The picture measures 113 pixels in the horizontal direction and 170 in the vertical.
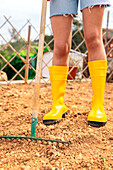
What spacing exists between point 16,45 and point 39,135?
26.8ft

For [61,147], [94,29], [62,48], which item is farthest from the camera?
[62,48]

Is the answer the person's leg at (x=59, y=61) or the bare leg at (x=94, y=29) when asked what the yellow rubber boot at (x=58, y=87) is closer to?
the person's leg at (x=59, y=61)

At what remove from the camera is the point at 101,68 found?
111 centimetres

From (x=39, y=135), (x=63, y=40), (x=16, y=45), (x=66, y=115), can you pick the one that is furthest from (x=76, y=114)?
(x=16, y=45)

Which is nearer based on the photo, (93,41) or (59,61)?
(93,41)

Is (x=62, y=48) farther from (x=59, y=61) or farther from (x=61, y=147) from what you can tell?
(x=61, y=147)

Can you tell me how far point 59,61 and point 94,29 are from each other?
0.96ft

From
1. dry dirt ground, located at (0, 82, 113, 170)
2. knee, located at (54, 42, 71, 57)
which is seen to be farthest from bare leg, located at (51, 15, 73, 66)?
dry dirt ground, located at (0, 82, 113, 170)

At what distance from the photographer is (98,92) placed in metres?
1.12

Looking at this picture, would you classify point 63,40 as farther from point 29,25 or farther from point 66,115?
point 29,25

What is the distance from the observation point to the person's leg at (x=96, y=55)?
1054 millimetres

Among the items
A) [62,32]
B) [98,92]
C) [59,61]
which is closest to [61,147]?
[98,92]

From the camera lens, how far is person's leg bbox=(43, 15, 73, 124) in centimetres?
114

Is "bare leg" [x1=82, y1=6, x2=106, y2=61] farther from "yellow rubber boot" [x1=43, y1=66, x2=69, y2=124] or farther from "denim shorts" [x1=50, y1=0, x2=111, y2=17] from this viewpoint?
"yellow rubber boot" [x1=43, y1=66, x2=69, y2=124]
